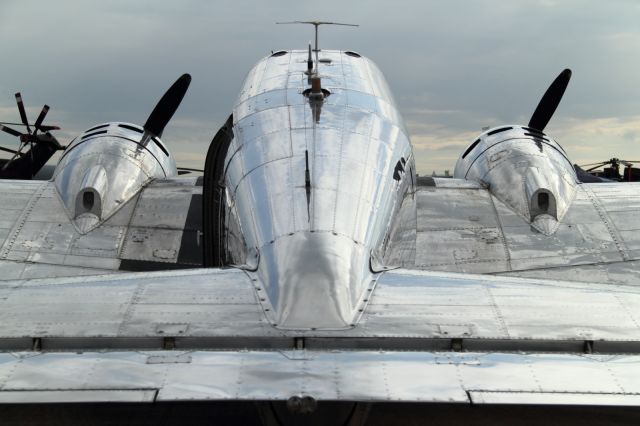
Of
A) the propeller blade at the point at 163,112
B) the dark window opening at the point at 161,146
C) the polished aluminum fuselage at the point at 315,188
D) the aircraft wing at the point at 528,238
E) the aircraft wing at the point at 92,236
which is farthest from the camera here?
the propeller blade at the point at 163,112

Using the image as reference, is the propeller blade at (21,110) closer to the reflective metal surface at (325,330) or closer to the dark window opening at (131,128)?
the dark window opening at (131,128)

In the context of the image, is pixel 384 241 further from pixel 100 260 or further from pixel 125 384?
pixel 100 260

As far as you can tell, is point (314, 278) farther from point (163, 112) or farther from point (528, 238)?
point (163, 112)

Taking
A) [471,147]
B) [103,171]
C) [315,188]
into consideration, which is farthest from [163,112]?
[315,188]

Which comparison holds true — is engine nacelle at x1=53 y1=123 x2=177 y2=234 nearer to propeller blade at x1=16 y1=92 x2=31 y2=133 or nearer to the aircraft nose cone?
the aircraft nose cone

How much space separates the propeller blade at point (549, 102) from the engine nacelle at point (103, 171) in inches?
313

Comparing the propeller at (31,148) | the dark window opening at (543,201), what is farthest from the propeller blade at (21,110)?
the dark window opening at (543,201)

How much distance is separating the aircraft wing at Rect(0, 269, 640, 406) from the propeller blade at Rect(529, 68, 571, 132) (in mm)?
11110

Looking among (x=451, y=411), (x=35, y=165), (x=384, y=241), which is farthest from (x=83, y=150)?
(x=35, y=165)

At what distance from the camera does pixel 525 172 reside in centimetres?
1305

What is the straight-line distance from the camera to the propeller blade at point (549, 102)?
56.2 feet

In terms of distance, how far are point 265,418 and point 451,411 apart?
10.4 ft

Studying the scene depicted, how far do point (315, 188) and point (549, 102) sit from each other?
10.8 metres

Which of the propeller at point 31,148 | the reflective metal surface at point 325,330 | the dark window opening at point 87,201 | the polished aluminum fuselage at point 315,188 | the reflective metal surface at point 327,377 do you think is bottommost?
the reflective metal surface at point 327,377
